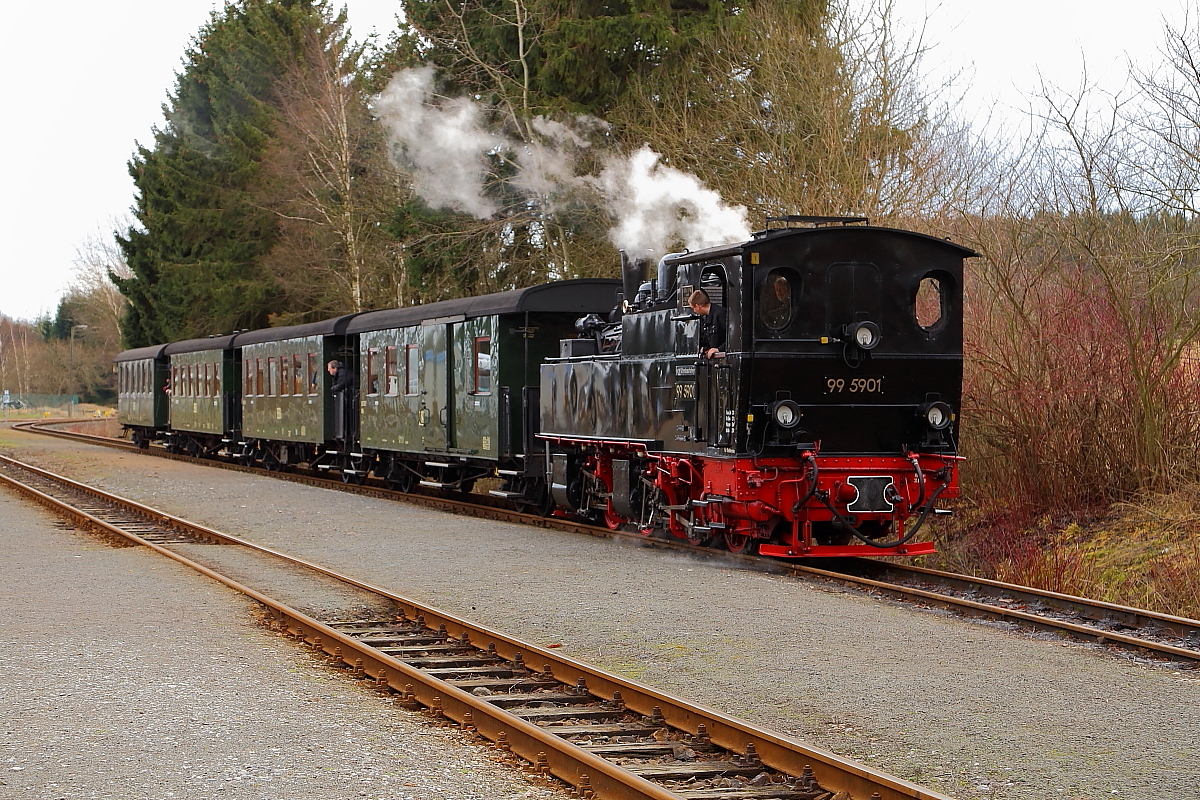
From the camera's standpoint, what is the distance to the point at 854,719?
6.20 meters

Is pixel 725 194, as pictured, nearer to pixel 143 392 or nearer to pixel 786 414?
pixel 786 414

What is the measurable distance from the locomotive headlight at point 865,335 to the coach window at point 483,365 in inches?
260

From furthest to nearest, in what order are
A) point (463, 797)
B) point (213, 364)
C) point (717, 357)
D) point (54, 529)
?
point (213, 364)
point (54, 529)
point (717, 357)
point (463, 797)

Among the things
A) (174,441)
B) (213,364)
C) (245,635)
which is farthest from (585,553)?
(174,441)

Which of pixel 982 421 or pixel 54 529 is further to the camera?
pixel 54 529

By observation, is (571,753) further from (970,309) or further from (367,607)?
(970,309)

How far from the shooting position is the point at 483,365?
16875mm

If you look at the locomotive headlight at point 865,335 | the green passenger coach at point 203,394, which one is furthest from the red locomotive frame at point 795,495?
the green passenger coach at point 203,394

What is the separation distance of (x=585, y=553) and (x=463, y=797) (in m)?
7.58

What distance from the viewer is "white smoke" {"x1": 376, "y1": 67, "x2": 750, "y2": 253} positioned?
72.4 feet

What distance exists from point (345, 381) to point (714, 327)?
478 inches

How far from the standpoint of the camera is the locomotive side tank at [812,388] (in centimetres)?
1085

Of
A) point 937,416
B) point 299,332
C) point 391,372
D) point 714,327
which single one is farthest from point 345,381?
point 937,416

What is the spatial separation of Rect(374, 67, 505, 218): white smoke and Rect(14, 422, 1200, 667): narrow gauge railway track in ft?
43.7
